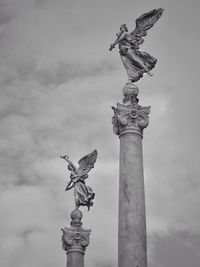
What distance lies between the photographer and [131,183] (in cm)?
2081

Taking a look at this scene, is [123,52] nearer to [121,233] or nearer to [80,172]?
[121,233]

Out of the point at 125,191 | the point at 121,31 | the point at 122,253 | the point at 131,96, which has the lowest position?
the point at 122,253

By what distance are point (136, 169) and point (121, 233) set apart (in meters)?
2.60

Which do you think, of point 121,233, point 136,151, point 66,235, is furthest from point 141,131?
point 66,235

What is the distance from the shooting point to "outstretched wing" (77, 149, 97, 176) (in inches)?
1526

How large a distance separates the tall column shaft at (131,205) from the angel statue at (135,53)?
3.45 metres

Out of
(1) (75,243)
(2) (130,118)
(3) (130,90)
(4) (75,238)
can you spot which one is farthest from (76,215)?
(2) (130,118)

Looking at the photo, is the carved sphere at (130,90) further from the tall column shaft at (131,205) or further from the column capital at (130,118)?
the tall column shaft at (131,205)

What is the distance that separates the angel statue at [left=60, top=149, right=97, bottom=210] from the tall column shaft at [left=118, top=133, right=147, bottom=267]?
16.3 m

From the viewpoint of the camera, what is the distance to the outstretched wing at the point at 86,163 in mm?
38750

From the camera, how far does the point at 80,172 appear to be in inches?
1527

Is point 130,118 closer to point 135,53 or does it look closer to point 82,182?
point 135,53

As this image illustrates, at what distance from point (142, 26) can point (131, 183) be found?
8.00m

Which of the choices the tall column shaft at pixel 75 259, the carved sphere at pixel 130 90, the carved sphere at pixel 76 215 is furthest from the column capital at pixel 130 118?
the carved sphere at pixel 76 215
